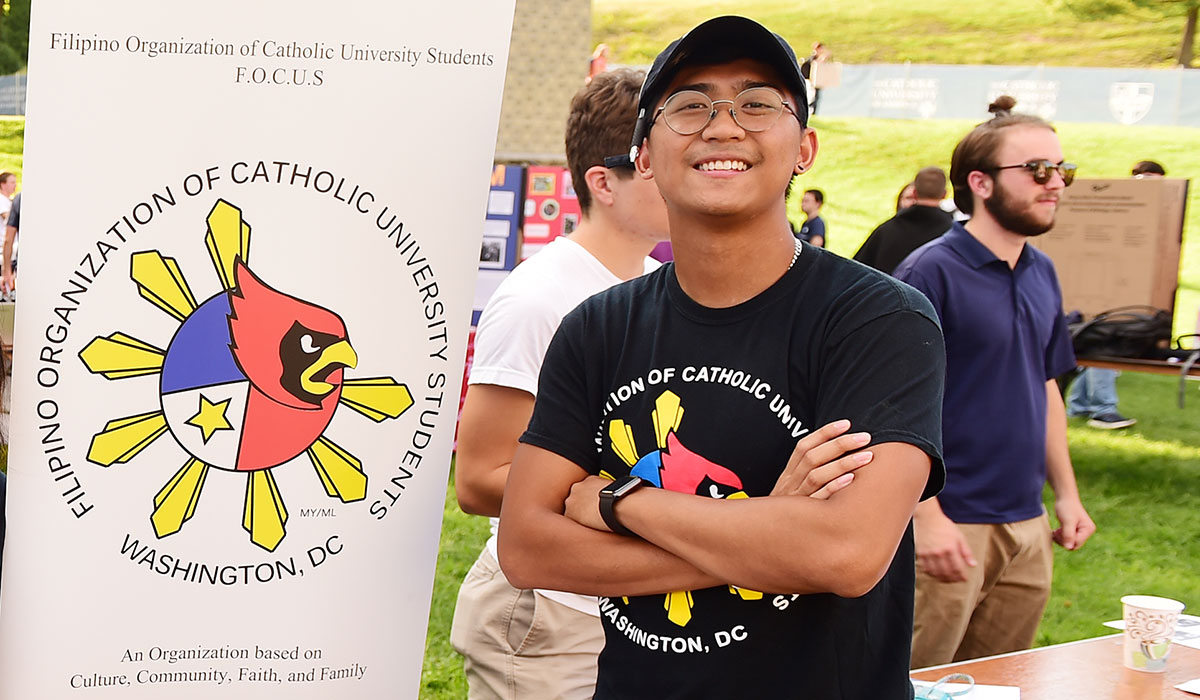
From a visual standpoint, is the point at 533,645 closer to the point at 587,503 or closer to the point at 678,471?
the point at 587,503

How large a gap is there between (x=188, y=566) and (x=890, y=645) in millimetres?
1027

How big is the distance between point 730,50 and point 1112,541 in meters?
5.99

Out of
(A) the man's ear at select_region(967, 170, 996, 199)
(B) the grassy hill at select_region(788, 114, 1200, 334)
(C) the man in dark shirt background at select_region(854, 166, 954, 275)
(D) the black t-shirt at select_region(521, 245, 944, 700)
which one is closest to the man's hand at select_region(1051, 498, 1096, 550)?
(A) the man's ear at select_region(967, 170, 996, 199)

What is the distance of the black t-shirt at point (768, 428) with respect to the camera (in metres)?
1.59

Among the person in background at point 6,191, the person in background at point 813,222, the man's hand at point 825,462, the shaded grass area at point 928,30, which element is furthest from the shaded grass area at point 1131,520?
the shaded grass area at point 928,30

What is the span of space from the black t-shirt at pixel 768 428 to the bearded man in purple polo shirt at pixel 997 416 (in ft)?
5.10

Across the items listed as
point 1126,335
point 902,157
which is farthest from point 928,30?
point 1126,335

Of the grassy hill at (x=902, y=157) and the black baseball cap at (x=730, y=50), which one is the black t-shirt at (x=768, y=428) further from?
the grassy hill at (x=902, y=157)

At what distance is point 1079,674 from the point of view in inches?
94.1

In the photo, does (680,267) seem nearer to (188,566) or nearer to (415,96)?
(415,96)

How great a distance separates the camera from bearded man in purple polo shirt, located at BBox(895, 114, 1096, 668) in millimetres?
3229

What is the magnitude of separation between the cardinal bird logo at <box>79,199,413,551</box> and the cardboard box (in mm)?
6789

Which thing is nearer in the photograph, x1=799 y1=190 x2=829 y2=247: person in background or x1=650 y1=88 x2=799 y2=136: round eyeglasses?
x1=650 y1=88 x2=799 y2=136: round eyeglasses

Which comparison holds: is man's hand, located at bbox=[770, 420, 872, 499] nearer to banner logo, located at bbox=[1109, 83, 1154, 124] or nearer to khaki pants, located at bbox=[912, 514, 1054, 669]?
khaki pants, located at bbox=[912, 514, 1054, 669]
